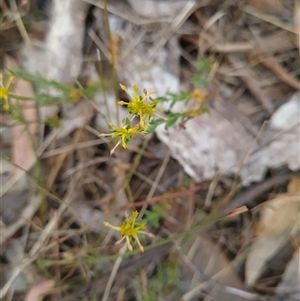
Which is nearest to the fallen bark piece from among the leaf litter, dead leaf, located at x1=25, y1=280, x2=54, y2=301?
the leaf litter

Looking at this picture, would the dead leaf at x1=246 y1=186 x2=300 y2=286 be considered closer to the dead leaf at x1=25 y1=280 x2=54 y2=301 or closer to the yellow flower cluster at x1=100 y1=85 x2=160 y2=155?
the dead leaf at x1=25 y1=280 x2=54 y2=301

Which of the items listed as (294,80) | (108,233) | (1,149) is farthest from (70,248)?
(294,80)

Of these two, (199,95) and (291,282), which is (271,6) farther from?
(291,282)

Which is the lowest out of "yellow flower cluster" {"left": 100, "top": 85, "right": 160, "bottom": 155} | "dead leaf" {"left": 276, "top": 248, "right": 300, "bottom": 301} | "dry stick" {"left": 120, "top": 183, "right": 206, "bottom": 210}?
"dead leaf" {"left": 276, "top": 248, "right": 300, "bottom": 301}

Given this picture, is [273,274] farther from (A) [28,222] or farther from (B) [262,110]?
(A) [28,222]

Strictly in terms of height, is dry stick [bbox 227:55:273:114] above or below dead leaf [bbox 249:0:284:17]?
below
